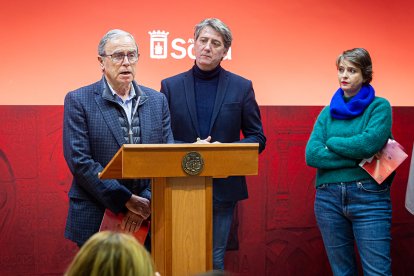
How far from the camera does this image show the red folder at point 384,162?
11.4 feet

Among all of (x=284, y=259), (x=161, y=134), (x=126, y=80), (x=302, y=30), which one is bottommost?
(x=284, y=259)

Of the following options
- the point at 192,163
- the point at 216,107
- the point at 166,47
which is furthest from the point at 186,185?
the point at 166,47

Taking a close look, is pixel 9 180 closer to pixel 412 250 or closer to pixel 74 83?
pixel 74 83

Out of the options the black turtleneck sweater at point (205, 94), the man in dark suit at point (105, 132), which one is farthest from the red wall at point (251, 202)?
the man in dark suit at point (105, 132)

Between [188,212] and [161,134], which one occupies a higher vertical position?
[161,134]

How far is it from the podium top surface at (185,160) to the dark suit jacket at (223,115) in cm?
100

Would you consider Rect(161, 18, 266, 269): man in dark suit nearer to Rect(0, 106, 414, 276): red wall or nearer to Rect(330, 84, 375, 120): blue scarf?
Rect(330, 84, 375, 120): blue scarf

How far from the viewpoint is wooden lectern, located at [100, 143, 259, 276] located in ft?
8.34

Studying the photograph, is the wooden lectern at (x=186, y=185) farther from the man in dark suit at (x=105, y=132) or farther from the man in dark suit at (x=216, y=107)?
the man in dark suit at (x=216, y=107)

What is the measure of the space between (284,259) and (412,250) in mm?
918

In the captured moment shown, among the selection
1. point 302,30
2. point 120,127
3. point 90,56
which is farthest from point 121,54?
point 302,30

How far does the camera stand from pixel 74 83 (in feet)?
14.0

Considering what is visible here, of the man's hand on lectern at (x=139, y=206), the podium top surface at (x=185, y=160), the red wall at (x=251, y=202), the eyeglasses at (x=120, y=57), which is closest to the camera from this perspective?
the podium top surface at (x=185, y=160)

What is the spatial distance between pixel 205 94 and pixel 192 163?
1197 millimetres
